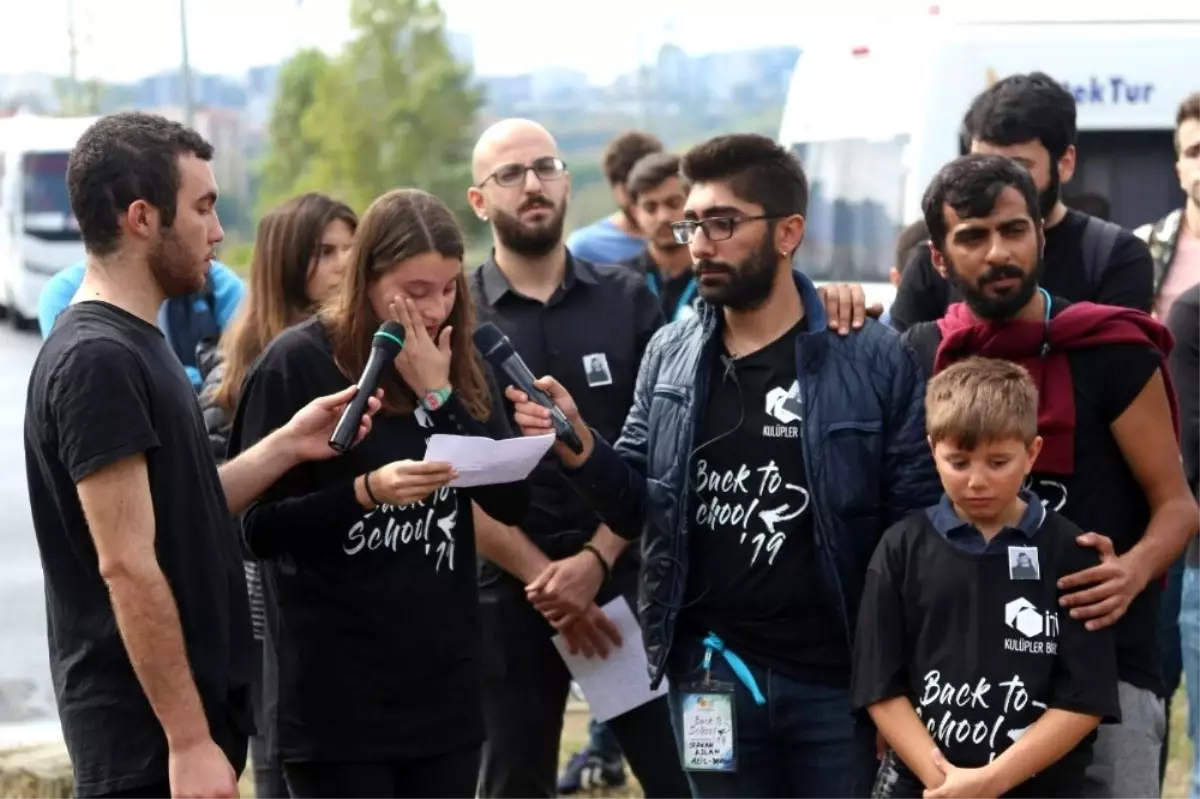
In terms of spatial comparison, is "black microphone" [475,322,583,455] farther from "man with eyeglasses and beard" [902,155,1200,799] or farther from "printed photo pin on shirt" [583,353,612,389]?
"printed photo pin on shirt" [583,353,612,389]

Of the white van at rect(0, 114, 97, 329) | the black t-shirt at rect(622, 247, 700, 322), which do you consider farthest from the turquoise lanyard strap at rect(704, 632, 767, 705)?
the white van at rect(0, 114, 97, 329)

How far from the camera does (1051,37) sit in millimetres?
9656

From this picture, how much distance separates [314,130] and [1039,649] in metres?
46.4

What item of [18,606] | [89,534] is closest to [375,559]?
[89,534]

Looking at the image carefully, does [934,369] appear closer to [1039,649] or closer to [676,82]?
[1039,649]

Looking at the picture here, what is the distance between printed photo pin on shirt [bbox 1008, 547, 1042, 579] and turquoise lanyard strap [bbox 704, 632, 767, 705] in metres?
0.65

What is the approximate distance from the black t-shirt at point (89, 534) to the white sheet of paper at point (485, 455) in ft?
1.71

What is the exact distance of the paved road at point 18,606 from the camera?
8.34 m

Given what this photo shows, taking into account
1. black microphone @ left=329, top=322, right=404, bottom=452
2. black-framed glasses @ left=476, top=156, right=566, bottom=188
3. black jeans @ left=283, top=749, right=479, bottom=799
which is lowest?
black jeans @ left=283, top=749, right=479, bottom=799

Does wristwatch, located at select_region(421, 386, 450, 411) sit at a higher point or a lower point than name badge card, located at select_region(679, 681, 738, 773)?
higher

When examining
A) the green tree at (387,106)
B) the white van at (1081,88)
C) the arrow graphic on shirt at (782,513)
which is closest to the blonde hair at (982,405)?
the arrow graphic on shirt at (782,513)

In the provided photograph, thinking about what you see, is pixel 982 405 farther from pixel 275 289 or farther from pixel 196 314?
pixel 196 314

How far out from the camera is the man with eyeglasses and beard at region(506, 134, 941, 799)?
4055 millimetres

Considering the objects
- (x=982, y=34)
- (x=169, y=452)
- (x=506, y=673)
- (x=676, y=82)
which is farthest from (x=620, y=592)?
(x=676, y=82)
